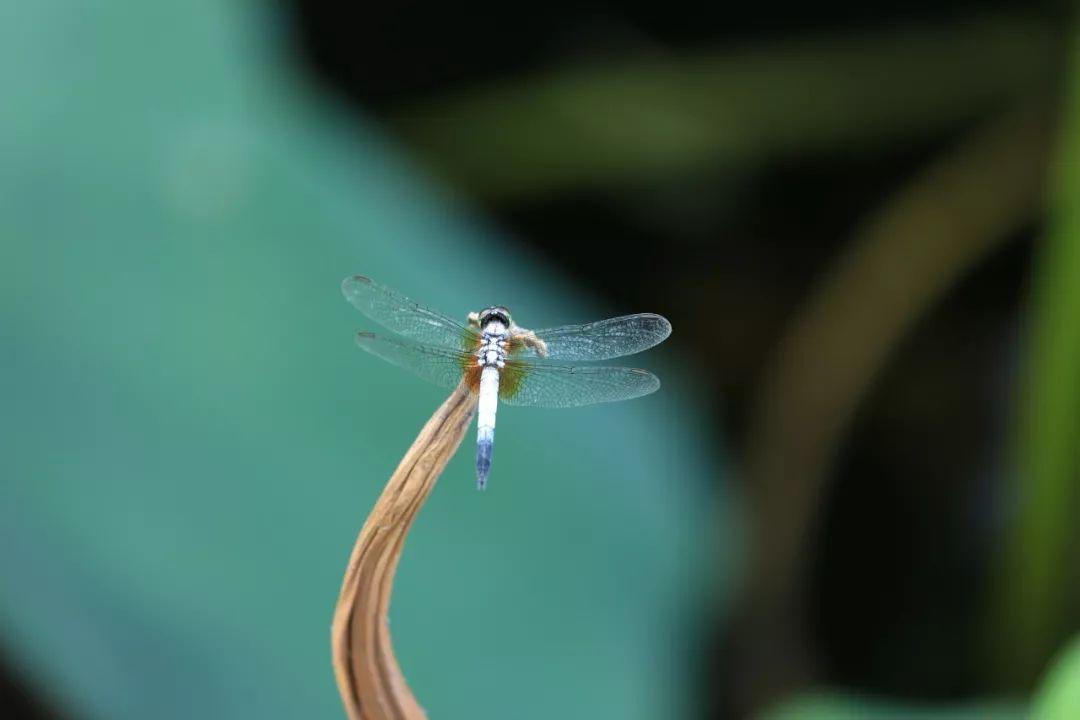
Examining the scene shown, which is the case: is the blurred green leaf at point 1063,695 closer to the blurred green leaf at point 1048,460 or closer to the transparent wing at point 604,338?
the transparent wing at point 604,338

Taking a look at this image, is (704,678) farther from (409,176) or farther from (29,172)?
(29,172)

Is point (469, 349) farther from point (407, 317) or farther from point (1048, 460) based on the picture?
point (1048, 460)

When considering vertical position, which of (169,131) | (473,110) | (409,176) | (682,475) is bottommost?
(682,475)

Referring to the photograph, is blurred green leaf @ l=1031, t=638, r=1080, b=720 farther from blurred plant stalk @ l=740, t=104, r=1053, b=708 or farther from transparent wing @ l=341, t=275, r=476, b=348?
blurred plant stalk @ l=740, t=104, r=1053, b=708

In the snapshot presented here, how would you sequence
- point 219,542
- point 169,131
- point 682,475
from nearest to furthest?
point 219,542 → point 169,131 → point 682,475

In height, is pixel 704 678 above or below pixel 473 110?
below

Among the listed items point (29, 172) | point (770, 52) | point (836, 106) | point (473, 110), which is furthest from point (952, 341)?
point (29, 172)
